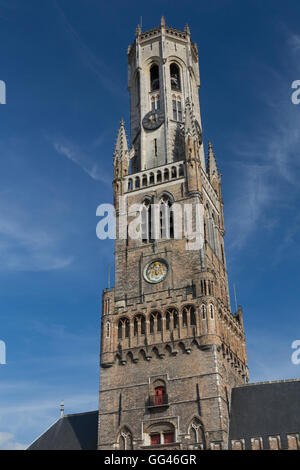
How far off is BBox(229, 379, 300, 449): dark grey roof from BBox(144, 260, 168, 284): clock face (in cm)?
1176

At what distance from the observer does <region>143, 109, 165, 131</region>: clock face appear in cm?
6322

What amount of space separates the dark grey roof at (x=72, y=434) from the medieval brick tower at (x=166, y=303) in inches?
158

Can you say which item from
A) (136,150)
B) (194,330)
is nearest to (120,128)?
(136,150)

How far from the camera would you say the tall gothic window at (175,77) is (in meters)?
67.5

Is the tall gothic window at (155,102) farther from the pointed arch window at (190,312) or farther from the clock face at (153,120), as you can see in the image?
the pointed arch window at (190,312)

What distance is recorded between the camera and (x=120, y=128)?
64.2 metres

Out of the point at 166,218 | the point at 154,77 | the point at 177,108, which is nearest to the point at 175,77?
the point at 154,77

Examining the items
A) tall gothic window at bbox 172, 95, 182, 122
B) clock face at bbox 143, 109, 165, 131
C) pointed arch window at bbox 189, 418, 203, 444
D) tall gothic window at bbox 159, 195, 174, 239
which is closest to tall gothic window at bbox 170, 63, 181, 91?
tall gothic window at bbox 172, 95, 182, 122

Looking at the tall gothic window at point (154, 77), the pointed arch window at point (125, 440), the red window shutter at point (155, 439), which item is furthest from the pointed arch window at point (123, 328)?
the tall gothic window at point (154, 77)

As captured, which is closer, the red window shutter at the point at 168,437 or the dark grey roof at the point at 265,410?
the dark grey roof at the point at 265,410

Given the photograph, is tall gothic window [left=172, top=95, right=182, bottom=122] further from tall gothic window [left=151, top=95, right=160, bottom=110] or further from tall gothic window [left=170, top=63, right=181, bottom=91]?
tall gothic window [left=170, top=63, right=181, bottom=91]

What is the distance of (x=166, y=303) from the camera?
49562 mm

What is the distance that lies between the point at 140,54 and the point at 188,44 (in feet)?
20.3

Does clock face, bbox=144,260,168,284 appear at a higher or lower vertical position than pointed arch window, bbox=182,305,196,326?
higher
